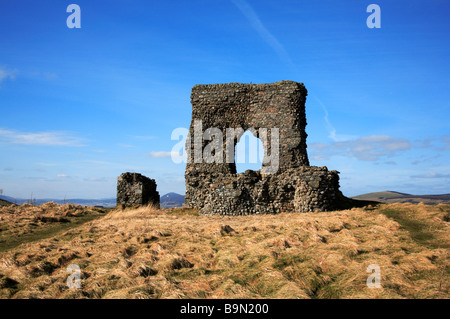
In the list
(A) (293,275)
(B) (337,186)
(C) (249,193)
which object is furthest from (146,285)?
(B) (337,186)

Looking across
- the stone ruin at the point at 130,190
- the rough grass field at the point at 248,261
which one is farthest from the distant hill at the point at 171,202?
the rough grass field at the point at 248,261

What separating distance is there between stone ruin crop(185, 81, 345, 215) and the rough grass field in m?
5.68

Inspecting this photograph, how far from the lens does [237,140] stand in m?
26.1

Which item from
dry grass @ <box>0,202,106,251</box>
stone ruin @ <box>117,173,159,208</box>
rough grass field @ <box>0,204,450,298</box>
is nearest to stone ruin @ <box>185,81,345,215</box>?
stone ruin @ <box>117,173,159,208</box>

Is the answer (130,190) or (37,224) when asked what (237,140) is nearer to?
(130,190)

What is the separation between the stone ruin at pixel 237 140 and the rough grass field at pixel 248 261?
224 inches

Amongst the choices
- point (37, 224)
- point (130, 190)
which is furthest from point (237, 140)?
point (37, 224)

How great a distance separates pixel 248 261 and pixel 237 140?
1737cm

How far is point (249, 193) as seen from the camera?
19875 millimetres

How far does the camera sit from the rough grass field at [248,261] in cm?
740

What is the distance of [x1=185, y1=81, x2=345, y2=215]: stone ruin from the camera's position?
776 inches

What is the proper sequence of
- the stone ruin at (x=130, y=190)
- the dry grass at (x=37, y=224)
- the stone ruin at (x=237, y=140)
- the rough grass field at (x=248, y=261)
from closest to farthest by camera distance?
the rough grass field at (x=248, y=261), the dry grass at (x=37, y=224), the stone ruin at (x=237, y=140), the stone ruin at (x=130, y=190)

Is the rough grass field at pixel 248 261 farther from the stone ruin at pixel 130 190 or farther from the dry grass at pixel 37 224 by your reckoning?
the stone ruin at pixel 130 190

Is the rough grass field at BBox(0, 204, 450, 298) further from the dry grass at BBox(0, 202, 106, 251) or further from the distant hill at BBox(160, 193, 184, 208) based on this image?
the distant hill at BBox(160, 193, 184, 208)
